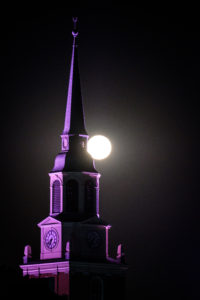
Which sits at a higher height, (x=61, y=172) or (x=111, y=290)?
(x=61, y=172)

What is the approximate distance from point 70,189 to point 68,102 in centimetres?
799

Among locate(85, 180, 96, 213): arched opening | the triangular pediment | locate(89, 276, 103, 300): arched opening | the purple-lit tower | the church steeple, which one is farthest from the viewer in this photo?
the church steeple

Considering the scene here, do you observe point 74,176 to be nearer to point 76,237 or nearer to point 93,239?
point 76,237

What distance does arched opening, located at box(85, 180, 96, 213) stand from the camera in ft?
402

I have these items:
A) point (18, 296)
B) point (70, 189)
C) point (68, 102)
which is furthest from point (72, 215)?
point (18, 296)

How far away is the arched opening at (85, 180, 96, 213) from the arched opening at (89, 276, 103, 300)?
18.7 ft

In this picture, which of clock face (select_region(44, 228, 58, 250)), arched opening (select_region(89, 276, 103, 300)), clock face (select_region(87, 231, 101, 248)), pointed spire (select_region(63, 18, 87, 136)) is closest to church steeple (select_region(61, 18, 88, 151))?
pointed spire (select_region(63, 18, 87, 136))

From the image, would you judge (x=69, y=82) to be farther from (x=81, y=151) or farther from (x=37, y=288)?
(x=37, y=288)

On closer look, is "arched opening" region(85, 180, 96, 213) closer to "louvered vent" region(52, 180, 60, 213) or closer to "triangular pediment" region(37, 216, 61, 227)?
"louvered vent" region(52, 180, 60, 213)

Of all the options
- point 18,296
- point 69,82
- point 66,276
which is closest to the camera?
point 18,296

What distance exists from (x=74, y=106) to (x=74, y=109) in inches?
10.0

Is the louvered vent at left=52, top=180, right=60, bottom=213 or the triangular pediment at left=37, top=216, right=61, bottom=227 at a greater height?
the louvered vent at left=52, top=180, right=60, bottom=213

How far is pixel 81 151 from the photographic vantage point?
123875 millimetres

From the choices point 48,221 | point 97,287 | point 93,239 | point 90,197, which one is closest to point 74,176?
point 90,197
